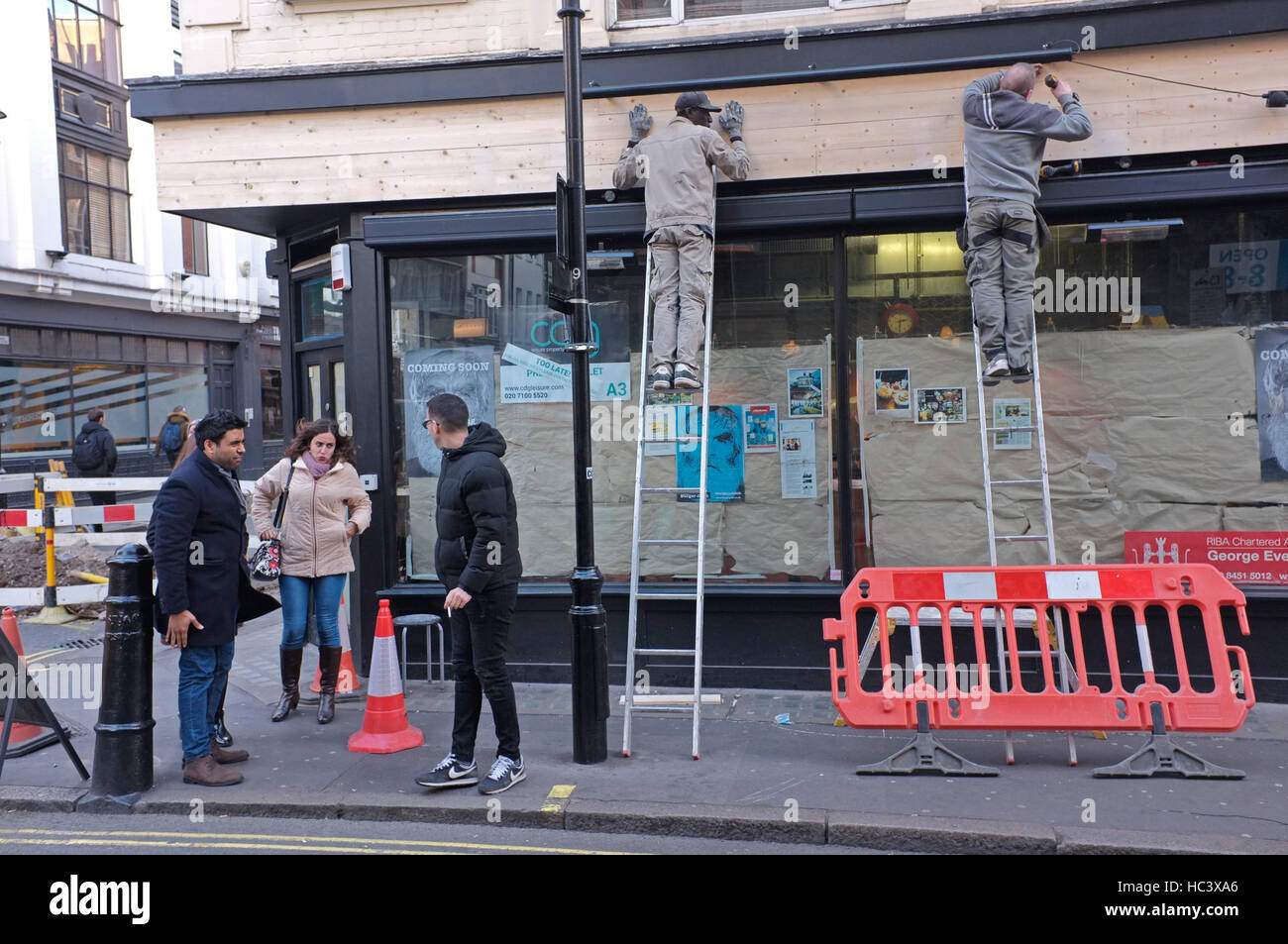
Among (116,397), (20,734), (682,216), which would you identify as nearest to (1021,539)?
(682,216)

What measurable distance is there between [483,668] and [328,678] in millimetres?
2156

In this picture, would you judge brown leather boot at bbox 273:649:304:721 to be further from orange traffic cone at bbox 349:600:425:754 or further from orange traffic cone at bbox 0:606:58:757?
orange traffic cone at bbox 0:606:58:757

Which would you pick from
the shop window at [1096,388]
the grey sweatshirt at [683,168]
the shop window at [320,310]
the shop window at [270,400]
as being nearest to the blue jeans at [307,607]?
the shop window at [320,310]

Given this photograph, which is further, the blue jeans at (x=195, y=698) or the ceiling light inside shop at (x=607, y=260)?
the ceiling light inside shop at (x=607, y=260)

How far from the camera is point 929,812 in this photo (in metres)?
5.16

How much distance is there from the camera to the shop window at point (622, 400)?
26.1ft

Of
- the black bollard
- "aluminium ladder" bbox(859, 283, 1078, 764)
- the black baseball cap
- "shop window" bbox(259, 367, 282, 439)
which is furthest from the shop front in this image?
"shop window" bbox(259, 367, 282, 439)

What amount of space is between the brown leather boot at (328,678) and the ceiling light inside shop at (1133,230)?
619 cm

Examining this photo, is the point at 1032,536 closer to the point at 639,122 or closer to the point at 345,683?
the point at 639,122

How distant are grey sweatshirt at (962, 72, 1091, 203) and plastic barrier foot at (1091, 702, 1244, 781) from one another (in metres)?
3.33

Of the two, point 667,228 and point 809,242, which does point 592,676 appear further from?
point 809,242

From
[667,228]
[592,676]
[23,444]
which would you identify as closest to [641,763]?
[592,676]

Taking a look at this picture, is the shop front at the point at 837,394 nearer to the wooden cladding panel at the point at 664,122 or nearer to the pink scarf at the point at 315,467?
the wooden cladding panel at the point at 664,122
